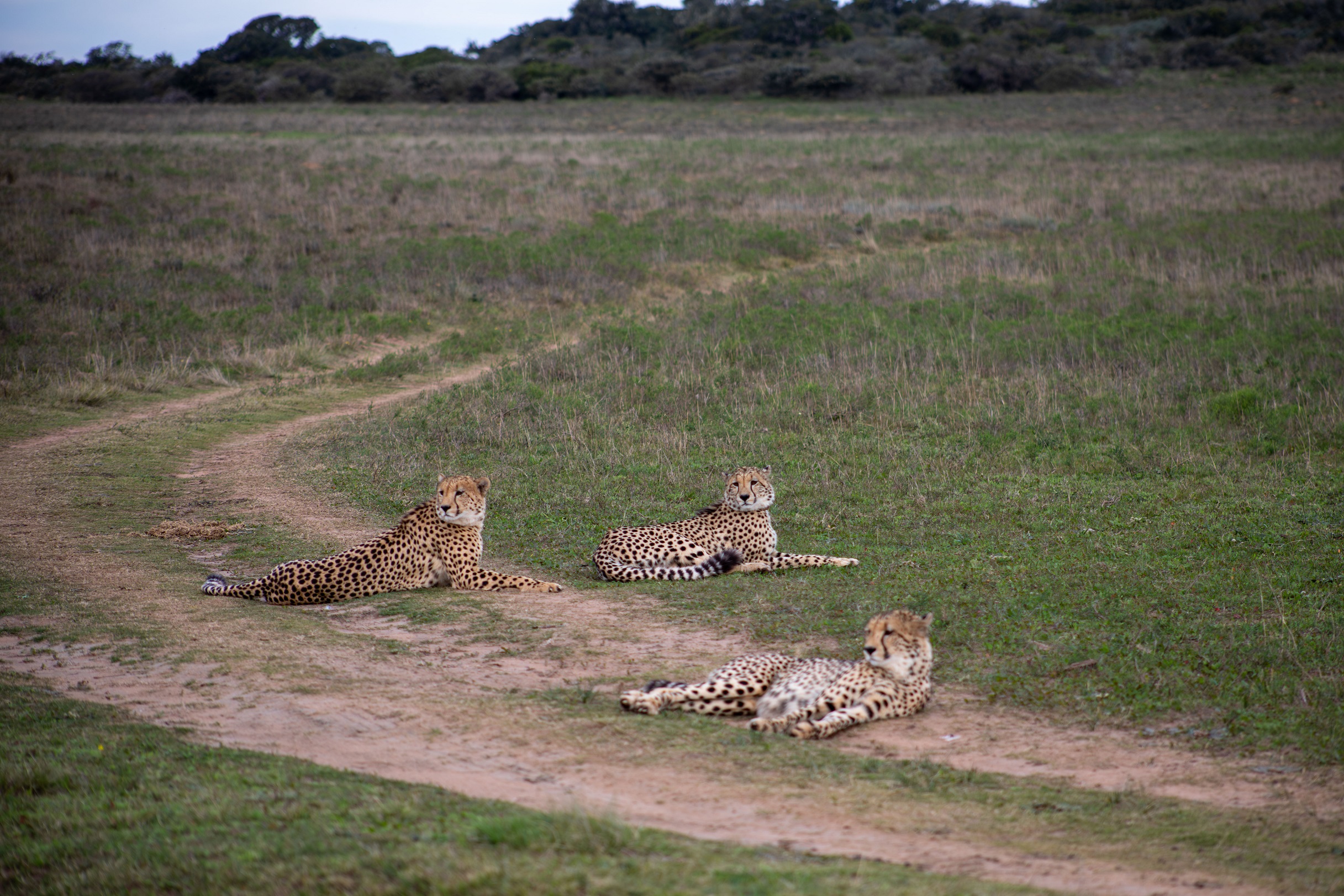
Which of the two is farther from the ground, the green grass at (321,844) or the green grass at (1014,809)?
the green grass at (321,844)

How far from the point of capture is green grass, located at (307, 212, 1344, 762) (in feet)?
20.9

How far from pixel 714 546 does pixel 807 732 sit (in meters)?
3.27

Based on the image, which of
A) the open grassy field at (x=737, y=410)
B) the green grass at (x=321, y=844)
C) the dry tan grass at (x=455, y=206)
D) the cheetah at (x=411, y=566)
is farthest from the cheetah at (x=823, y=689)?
the dry tan grass at (x=455, y=206)

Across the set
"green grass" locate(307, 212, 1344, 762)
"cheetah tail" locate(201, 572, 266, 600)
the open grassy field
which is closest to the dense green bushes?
the open grassy field

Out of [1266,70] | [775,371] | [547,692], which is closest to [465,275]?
[775,371]

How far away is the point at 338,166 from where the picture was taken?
29.6m

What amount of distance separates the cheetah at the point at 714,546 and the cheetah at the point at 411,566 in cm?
61

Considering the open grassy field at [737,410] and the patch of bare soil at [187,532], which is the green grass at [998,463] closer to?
the open grassy field at [737,410]

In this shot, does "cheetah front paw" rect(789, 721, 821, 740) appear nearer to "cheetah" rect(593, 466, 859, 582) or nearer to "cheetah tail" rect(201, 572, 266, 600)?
"cheetah" rect(593, 466, 859, 582)

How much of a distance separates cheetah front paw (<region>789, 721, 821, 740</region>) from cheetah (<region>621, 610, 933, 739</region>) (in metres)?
0.02

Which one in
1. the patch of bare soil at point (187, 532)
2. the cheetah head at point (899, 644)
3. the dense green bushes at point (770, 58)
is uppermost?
the dense green bushes at point (770, 58)

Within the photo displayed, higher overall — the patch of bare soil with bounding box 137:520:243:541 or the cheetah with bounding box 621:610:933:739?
the cheetah with bounding box 621:610:933:739

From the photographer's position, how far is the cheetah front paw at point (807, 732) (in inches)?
209

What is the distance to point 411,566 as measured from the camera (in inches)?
309
